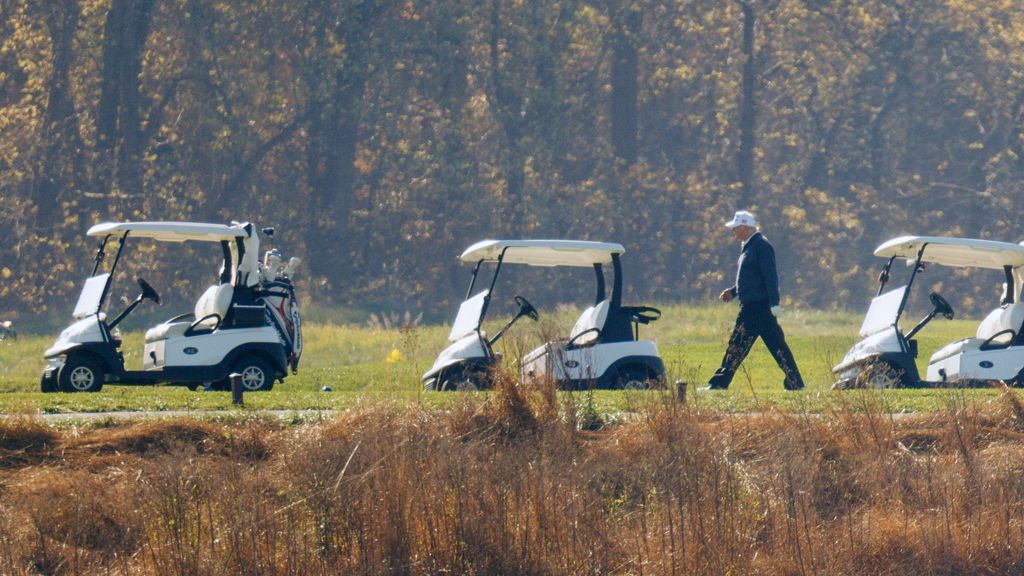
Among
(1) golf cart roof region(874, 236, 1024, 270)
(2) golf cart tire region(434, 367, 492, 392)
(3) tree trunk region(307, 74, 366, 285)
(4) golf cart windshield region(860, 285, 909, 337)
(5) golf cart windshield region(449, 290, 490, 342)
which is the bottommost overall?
(2) golf cart tire region(434, 367, 492, 392)

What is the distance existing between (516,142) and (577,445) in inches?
1136

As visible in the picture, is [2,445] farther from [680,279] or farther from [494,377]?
[680,279]

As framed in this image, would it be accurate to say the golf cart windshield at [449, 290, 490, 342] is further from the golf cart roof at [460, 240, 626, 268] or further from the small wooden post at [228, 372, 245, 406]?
the small wooden post at [228, 372, 245, 406]

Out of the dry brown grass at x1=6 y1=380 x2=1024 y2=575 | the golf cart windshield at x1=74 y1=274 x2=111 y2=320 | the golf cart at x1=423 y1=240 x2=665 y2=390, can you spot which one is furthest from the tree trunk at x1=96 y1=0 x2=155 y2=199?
the dry brown grass at x1=6 y1=380 x2=1024 y2=575

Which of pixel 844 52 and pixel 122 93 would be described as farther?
pixel 844 52

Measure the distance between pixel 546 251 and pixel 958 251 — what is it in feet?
13.3

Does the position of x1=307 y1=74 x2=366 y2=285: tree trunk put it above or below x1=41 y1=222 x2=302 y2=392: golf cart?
above

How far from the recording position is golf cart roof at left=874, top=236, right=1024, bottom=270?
17.7m

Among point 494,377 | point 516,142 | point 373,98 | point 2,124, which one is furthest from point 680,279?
point 494,377

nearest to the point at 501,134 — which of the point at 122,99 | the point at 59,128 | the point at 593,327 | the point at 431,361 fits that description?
the point at 122,99

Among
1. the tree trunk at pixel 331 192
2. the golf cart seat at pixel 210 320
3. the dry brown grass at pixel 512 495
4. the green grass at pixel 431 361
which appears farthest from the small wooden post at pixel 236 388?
the tree trunk at pixel 331 192

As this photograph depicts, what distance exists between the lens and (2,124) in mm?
39438

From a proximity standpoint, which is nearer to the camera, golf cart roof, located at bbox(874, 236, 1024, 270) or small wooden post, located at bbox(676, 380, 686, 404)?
small wooden post, located at bbox(676, 380, 686, 404)

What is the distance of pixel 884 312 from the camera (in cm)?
1789
